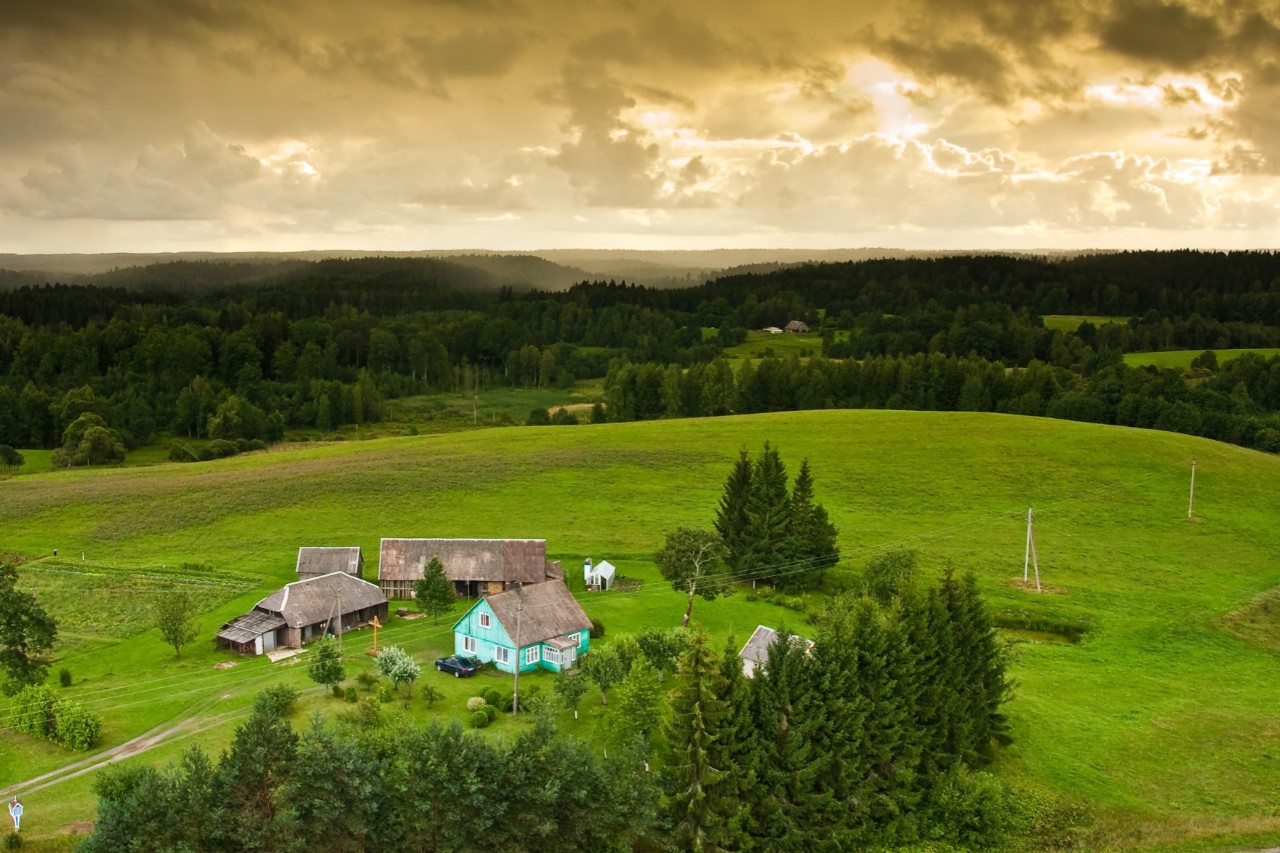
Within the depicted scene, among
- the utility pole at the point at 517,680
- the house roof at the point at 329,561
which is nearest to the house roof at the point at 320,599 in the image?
the house roof at the point at 329,561

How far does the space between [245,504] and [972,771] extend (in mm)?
63292

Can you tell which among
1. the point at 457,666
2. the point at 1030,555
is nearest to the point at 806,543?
the point at 1030,555

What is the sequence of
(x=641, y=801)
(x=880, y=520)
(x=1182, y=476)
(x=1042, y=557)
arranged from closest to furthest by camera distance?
(x=641, y=801), (x=1042, y=557), (x=880, y=520), (x=1182, y=476)

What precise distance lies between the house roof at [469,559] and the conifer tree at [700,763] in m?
27.9

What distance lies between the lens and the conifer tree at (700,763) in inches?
1281

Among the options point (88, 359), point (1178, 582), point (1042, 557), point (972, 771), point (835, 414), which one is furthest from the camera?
point (88, 359)

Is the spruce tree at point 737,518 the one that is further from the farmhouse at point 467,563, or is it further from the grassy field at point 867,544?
the farmhouse at point 467,563

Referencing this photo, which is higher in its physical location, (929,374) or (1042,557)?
(929,374)

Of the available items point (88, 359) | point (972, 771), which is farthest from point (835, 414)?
point (88, 359)

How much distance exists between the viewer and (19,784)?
35.0m

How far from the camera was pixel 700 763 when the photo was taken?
3259 cm

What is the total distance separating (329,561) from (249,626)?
10.5m

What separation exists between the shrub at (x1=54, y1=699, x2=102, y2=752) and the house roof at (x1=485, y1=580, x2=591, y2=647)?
18.0 m

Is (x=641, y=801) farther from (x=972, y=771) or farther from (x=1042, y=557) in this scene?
(x=1042, y=557)
